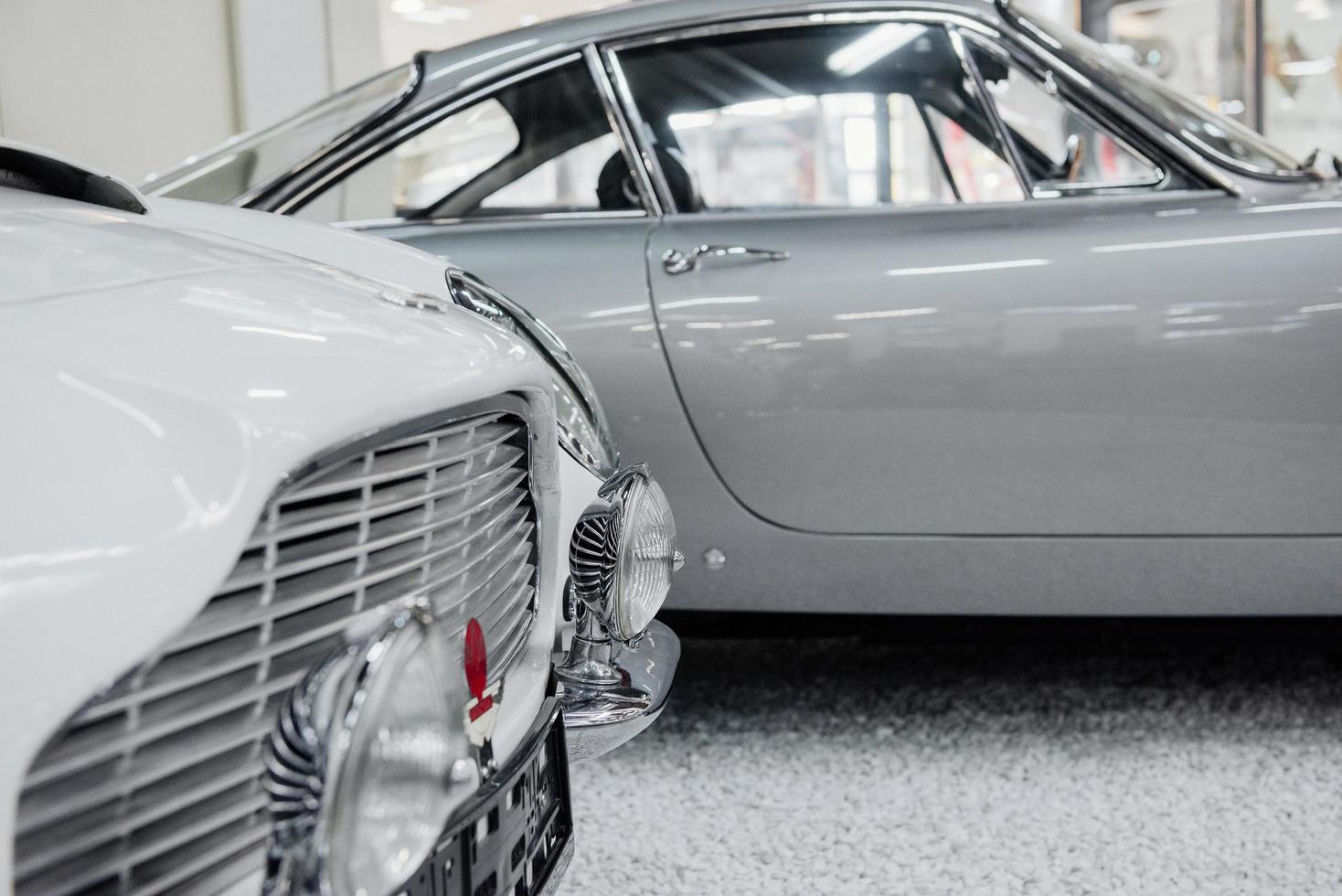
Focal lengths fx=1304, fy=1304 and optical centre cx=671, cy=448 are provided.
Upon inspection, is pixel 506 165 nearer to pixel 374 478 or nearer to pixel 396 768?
pixel 374 478

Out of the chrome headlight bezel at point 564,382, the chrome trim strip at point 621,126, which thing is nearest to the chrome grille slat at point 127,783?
the chrome headlight bezel at point 564,382

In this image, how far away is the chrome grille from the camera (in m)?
0.73

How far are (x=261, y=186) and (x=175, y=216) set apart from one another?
2.52 ft

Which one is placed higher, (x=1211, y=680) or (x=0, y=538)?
(x=0, y=538)

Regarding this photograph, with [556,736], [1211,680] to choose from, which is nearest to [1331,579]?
[1211,680]

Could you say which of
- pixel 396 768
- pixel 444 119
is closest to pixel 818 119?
pixel 444 119

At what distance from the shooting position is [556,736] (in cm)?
129

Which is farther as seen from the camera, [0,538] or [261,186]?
[261,186]

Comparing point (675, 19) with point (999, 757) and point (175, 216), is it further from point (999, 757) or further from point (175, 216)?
point (999, 757)

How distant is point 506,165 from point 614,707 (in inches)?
50.3

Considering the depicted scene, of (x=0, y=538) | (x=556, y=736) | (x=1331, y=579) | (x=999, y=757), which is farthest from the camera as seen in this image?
(x=999, y=757)

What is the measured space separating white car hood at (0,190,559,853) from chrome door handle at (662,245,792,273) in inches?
38.8

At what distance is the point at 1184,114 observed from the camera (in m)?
2.24

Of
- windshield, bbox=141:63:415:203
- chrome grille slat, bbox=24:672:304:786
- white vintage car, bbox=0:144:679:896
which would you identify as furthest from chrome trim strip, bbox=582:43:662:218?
chrome grille slat, bbox=24:672:304:786
